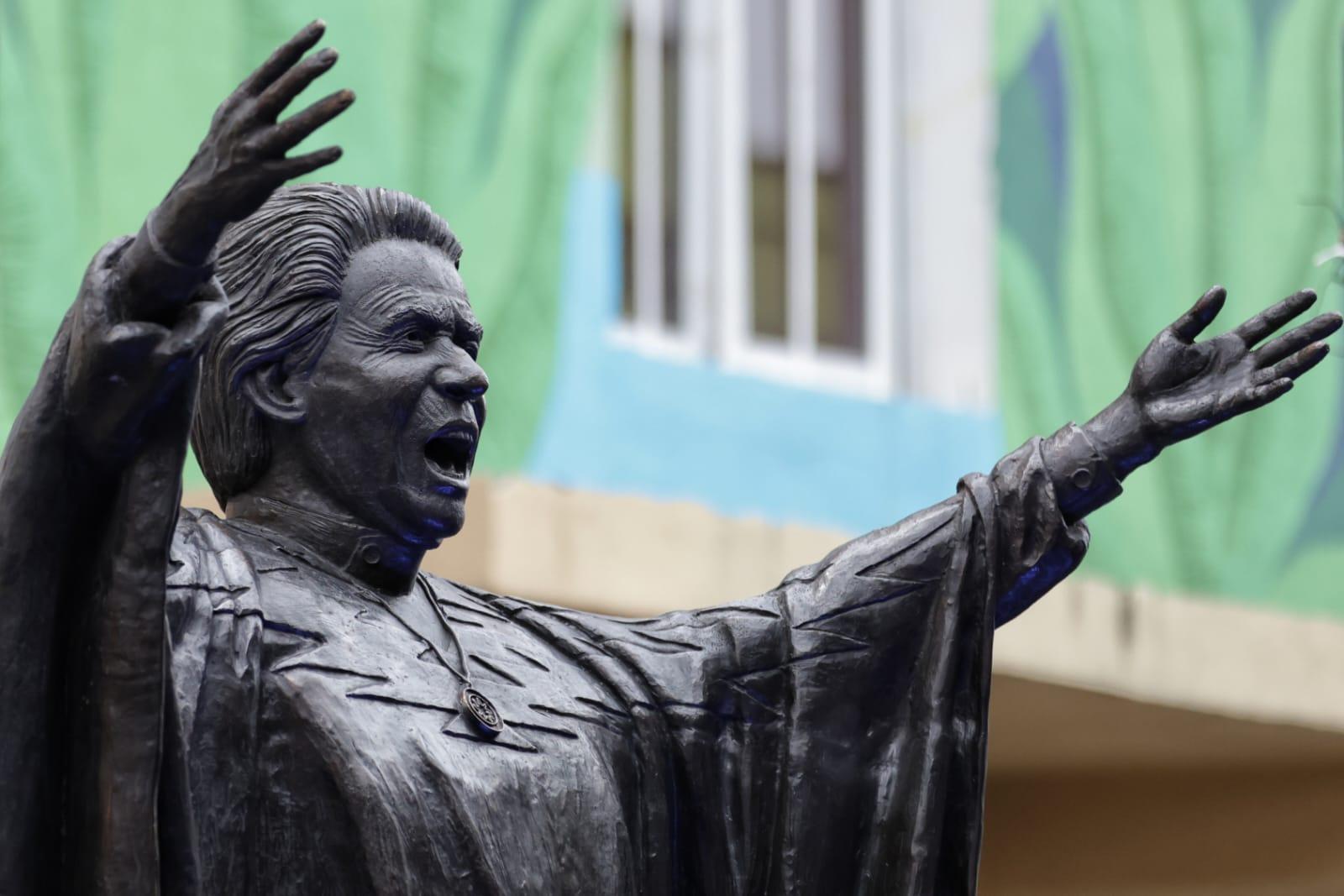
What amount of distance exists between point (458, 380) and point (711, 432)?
764 cm

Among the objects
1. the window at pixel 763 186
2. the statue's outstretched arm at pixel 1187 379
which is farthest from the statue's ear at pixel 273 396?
the window at pixel 763 186

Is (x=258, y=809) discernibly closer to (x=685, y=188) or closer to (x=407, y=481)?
(x=407, y=481)

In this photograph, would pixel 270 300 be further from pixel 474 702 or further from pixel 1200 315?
pixel 1200 315

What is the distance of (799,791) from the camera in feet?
17.3

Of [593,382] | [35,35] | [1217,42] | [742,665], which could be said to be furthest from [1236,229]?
[742,665]

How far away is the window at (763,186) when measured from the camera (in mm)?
12922

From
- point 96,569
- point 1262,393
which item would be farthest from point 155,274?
point 1262,393

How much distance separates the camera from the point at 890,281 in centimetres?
1365

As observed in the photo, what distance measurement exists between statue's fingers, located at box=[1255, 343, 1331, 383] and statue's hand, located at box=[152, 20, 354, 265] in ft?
5.60

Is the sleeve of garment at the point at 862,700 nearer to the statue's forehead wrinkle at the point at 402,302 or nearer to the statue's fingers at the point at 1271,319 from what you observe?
the statue's fingers at the point at 1271,319

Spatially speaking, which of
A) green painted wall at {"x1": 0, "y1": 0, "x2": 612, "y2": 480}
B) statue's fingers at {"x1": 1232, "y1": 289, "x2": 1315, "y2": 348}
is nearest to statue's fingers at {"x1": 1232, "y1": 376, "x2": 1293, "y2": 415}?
statue's fingers at {"x1": 1232, "y1": 289, "x2": 1315, "y2": 348}

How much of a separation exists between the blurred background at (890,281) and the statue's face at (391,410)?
5.88 meters

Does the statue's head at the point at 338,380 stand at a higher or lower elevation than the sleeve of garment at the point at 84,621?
higher

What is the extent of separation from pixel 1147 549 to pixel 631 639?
28.3ft
